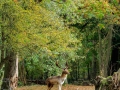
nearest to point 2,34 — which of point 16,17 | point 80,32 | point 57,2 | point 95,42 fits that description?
point 16,17

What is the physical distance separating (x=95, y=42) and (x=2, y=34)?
56.6 ft

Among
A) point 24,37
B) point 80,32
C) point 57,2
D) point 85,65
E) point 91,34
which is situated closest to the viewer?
point 24,37

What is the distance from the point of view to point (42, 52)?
30.8ft

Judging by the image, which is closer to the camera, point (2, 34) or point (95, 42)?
point (2, 34)

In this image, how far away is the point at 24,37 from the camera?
8.30m

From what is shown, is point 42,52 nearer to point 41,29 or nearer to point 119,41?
point 41,29

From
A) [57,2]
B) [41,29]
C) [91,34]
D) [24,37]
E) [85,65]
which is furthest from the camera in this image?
[85,65]

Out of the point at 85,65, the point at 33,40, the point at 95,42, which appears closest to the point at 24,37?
the point at 33,40

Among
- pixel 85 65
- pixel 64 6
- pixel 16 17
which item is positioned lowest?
pixel 85 65

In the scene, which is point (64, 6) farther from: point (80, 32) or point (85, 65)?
point (85, 65)

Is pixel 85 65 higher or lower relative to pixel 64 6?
→ lower

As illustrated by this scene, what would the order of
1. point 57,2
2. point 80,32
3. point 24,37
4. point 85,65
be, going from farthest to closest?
1. point 85,65
2. point 80,32
3. point 57,2
4. point 24,37

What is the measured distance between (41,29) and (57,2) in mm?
4182

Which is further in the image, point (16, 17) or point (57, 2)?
point (57, 2)
